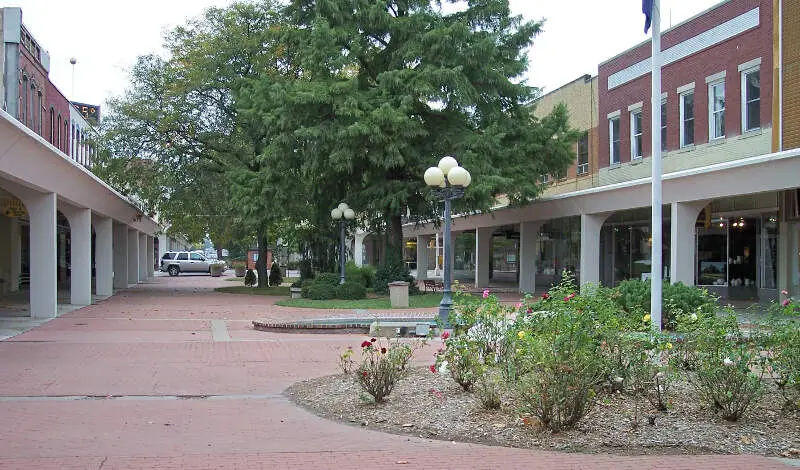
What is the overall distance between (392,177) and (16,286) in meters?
18.0

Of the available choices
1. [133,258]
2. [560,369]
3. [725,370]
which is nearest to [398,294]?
[725,370]

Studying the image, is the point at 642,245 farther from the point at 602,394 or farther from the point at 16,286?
the point at 16,286

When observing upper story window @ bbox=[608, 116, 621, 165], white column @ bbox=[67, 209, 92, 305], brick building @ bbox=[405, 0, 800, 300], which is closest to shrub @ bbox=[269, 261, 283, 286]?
brick building @ bbox=[405, 0, 800, 300]

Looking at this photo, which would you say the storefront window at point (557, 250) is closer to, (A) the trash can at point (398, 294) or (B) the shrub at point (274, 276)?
(A) the trash can at point (398, 294)

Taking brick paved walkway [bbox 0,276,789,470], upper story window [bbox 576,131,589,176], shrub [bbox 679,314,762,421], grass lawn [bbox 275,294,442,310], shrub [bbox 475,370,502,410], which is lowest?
grass lawn [bbox 275,294,442,310]

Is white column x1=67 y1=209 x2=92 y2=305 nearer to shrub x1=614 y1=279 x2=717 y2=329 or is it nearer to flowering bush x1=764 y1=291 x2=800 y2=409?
shrub x1=614 y1=279 x2=717 y2=329

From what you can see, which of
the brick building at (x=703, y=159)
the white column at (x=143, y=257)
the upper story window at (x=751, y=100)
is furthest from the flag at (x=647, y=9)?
the white column at (x=143, y=257)

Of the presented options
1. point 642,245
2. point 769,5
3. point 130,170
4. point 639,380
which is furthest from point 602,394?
point 130,170

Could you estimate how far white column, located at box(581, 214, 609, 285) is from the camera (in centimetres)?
2584

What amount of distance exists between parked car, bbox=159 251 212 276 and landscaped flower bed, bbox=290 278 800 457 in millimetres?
52936

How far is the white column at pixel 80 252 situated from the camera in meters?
24.5

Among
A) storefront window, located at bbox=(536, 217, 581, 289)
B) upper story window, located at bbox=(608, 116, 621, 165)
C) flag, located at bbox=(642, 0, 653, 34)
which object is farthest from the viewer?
storefront window, located at bbox=(536, 217, 581, 289)

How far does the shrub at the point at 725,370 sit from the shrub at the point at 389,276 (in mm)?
21262

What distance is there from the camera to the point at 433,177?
53.2 ft
